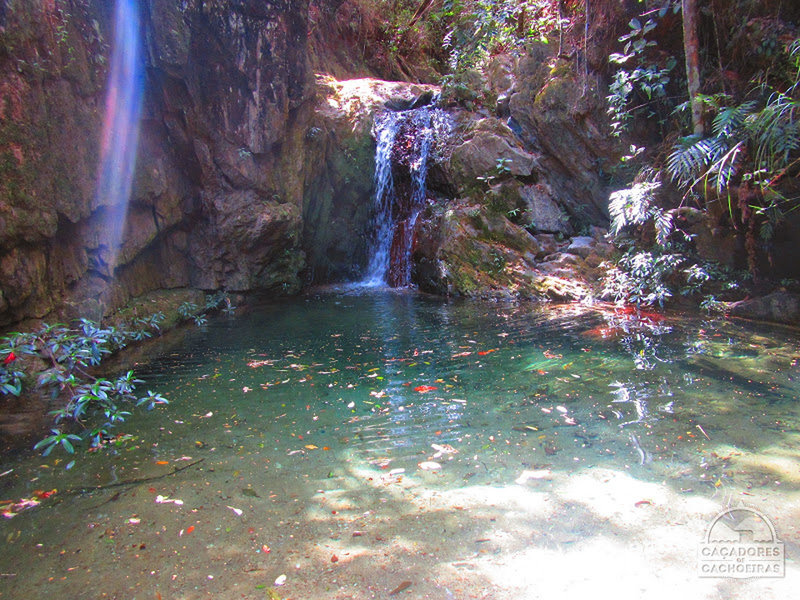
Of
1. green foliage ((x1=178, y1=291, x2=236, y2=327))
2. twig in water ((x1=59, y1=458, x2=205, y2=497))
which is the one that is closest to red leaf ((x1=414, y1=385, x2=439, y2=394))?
twig in water ((x1=59, y1=458, x2=205, y2=497))

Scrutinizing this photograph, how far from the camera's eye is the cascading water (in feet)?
34.1

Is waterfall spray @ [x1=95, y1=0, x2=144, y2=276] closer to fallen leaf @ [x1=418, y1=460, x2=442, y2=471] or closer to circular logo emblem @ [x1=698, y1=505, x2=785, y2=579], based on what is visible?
fallen leaf @ [x1=418, y1=460, x2=442, y2=471]

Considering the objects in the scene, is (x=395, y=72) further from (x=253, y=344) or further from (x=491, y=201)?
(x=253, y=344)

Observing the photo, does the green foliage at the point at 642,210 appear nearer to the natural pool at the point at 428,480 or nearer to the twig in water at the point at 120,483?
the natural pool at the point at 428,480

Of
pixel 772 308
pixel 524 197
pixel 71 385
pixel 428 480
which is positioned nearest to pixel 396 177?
pixel 524 197

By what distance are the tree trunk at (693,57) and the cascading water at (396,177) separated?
4.95 metres

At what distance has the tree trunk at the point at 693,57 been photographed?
6.53 metres

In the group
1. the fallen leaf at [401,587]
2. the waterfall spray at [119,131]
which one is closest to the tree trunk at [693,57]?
the fallen leaf at [401,587]

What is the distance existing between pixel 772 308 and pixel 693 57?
144 inches

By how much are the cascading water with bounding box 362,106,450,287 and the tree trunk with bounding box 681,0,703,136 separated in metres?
4.95

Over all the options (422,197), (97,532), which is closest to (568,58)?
(422,197)

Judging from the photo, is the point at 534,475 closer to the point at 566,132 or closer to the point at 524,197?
the point at 524,197

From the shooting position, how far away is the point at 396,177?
34.6 feet

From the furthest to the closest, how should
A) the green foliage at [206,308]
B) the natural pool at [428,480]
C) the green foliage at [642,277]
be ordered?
the green foliage at [206,308]
the green foliage at [642,277]
the natural pool at [428,480]
